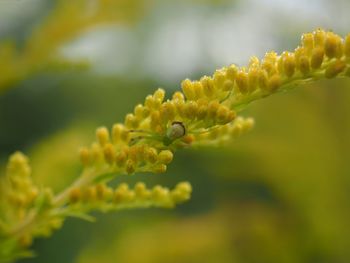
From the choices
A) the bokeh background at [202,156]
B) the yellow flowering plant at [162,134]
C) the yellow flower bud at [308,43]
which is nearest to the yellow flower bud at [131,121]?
the yellow flowering plant at [162,134]

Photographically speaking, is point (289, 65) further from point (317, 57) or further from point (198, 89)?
point (198, 89)

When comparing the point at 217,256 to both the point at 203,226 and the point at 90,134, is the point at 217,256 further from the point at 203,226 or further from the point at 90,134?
the point at 90,134

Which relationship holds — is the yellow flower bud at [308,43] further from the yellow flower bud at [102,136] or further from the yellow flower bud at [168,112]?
the yellow flower bud at [102,136]

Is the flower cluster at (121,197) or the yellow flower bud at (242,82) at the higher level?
the yellow flower bud at (242,82)

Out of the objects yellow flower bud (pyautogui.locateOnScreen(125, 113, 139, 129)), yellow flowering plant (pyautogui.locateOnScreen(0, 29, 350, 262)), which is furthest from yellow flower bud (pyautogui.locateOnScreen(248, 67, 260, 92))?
yellow flower bud (pyautogui.locateOnScreen(125, 113, 139, 129))

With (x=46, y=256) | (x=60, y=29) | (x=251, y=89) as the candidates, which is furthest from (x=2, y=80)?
(x=46, y=256)

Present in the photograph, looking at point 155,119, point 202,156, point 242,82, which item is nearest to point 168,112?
point 155,119
